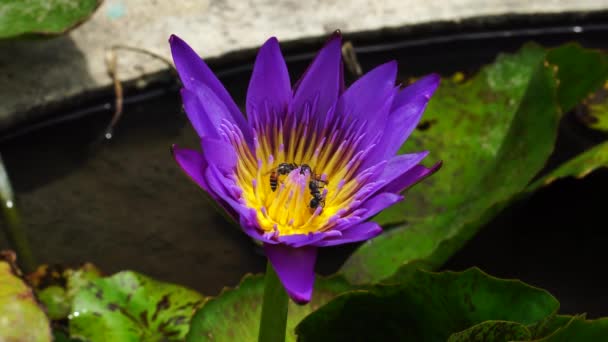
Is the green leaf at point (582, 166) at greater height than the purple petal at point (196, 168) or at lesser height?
lesser

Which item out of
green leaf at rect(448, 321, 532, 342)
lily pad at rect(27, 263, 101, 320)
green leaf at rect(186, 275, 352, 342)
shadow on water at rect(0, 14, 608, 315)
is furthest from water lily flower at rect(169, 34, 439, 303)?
shadow on water at rect(0, 14, 608, 315)

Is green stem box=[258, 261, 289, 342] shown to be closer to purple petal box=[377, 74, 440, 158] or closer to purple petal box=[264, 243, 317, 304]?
purple petal box=[264, 243, 317, 304]

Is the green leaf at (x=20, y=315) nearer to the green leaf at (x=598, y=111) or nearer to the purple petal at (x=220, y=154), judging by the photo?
the purple petal at (x=220, y=154)

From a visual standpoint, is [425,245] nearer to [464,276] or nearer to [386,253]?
[386,253]

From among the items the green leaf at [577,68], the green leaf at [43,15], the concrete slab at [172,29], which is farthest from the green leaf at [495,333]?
the concrete slab at [172,29]

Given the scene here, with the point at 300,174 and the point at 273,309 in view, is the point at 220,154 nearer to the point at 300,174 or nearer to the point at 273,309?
the point at 300,174

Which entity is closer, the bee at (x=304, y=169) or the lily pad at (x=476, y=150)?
the bee at (x=304, y=169)
